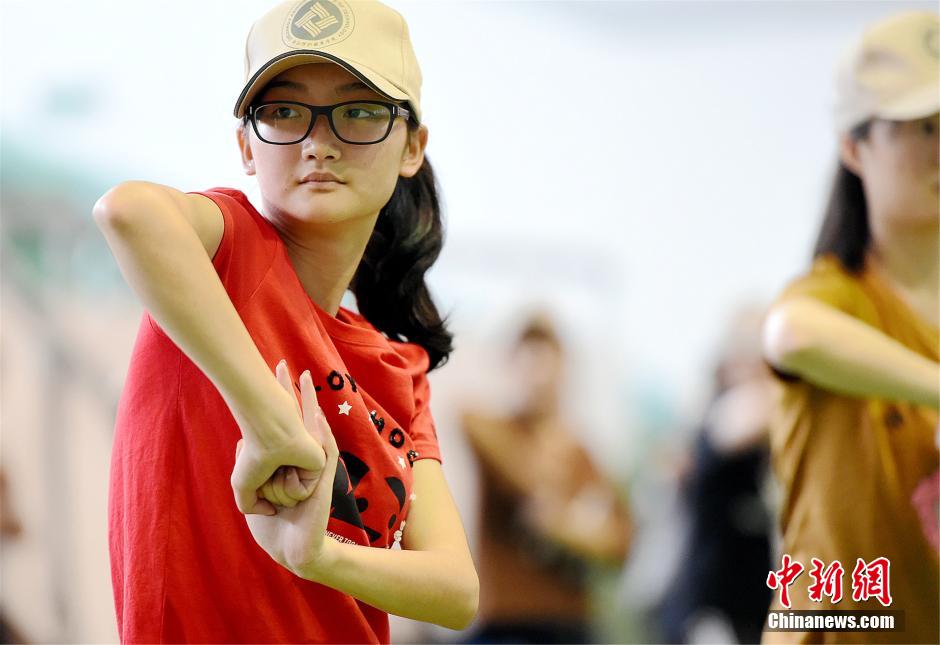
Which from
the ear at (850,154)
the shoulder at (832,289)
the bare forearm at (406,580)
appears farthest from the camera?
the ear at (850,154)

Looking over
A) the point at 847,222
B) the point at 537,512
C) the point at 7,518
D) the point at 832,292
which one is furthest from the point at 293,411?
the point at 537,512

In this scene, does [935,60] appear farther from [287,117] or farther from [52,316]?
[52,316]

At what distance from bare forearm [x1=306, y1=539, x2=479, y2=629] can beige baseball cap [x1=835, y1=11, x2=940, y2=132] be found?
1.01 metres

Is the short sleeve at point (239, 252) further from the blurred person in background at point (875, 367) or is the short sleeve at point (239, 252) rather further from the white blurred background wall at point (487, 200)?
the white blurred background wall at point (487, 200)

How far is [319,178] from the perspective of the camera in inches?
41.4

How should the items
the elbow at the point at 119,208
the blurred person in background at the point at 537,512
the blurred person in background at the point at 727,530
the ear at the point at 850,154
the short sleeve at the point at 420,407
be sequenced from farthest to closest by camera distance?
the blurred person in background at the point at 537,512 < the blurred person in background at the point at 727,530 < the ear at the point at 850,154 < the short sleeve at the point at 420,407 < the elbow at the point at 119,208

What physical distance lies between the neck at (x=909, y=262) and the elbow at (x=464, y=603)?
935 mm

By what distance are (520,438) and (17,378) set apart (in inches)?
66.1

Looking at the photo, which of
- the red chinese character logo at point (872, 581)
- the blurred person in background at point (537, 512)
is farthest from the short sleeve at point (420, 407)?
the blurred person in background at point (537, 512)

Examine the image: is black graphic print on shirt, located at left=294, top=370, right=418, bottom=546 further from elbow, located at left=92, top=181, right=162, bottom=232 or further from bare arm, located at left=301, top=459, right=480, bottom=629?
elbow, located at left=92, top=181, right=162, bottom=232

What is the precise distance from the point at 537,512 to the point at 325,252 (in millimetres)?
2710

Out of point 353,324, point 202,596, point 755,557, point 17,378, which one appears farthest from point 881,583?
point 17,378

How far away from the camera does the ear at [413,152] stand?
3.81 feet

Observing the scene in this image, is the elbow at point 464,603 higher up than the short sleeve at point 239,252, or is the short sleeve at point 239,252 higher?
the short sleeve at point 239,252
